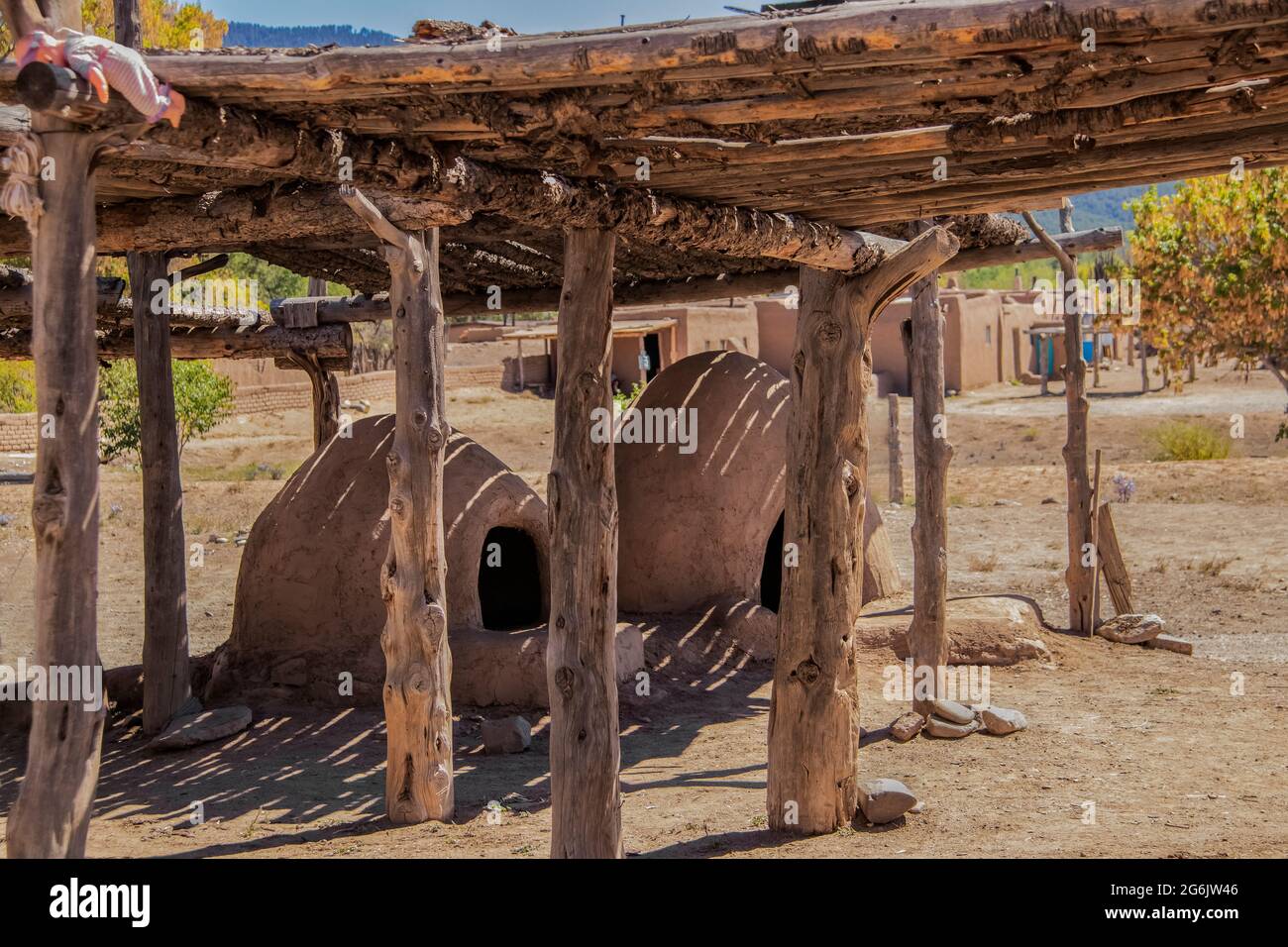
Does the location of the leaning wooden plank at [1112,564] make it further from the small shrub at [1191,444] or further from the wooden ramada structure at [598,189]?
the small shrub at [1191,444]

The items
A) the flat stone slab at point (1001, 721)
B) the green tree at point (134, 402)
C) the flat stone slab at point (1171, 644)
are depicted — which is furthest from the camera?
the green tree at point (134, 402)

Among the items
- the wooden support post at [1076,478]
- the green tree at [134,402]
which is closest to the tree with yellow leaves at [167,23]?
the green tree at [134,402]

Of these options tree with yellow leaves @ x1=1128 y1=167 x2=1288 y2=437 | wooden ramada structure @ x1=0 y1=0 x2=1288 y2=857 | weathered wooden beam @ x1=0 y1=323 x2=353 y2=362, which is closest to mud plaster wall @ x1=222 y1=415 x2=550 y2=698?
wooden ramada structure @ x1=0 y1=0 x2=1288 y2=857

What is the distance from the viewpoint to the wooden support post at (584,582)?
5.15m

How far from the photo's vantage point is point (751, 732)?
8547mm

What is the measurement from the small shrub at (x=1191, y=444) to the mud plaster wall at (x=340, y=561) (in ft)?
43.3

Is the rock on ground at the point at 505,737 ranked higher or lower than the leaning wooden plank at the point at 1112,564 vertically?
lower

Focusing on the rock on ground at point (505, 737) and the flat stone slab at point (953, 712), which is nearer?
the rock on ground at point (505, 737)
